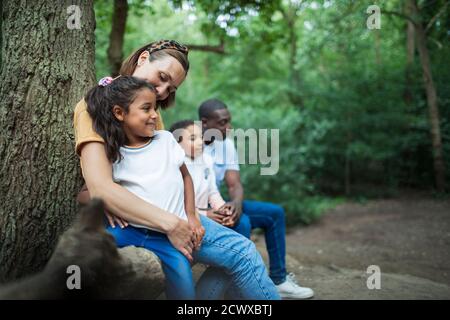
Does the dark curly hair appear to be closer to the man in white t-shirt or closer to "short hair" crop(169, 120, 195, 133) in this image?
"short hair" crop(169, 120, 195, 133)

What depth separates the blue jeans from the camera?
3.40 m

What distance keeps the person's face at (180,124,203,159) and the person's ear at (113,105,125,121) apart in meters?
1.15

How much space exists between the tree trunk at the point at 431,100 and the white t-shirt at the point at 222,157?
6152mm

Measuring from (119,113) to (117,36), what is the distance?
325cm

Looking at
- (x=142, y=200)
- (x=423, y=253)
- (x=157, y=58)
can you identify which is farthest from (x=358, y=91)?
(x=142, y=200)

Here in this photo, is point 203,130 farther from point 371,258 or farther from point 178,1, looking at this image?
point 371,258

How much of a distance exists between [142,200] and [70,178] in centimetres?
78

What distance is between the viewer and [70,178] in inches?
100.0

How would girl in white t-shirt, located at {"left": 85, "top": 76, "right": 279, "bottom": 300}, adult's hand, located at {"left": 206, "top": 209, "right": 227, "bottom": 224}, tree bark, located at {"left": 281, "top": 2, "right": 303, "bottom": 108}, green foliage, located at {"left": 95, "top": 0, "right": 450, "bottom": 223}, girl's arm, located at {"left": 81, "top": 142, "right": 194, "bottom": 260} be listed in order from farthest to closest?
tree bark, located at {"left": 281, "top": 2, "right": 303, "bottom": 108}, green foliage, located at {"left": 95, "top": 0, "right": 450, "bottom": 223}, adult's hand, located at {"left": 206, "top": 209, "right": 227, "bottom": 224}, girl in white t-shirt, located at {"left": 85, "top": 76, "right": 279, "bottom": 300}, girl's arm, located at {"left": 81, "top": 142, "right": 194, "bottom": 260}

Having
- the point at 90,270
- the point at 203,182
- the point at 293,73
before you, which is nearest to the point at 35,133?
the point at 90,270

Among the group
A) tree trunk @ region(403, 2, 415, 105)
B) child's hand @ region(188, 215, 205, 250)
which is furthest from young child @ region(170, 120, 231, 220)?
tree trunk @ region(403, 2, 415, 105)

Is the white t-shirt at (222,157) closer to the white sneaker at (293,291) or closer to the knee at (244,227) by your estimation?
the knee at (244,227)

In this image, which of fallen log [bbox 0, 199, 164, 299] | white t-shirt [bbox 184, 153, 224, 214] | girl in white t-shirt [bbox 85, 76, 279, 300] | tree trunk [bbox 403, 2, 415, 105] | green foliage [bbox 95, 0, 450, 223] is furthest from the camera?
tree trunk [bbox 403, 2, 415, 105]

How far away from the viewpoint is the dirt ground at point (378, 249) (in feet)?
11.6
